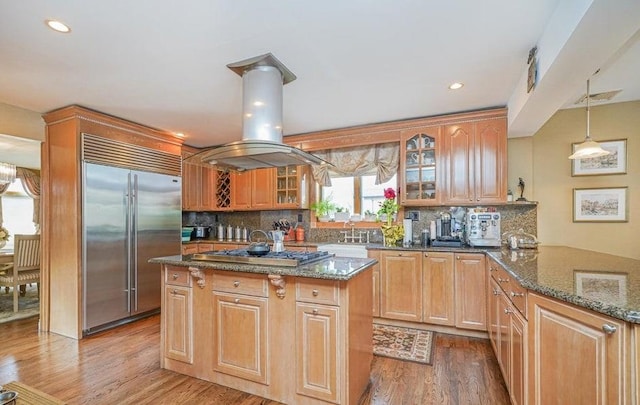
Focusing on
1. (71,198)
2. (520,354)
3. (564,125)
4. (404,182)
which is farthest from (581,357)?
(71,198)

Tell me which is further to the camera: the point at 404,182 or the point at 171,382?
the point at 404,182

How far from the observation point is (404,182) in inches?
153

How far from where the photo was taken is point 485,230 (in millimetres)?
3453

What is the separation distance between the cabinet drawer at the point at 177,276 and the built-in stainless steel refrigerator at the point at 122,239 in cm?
151

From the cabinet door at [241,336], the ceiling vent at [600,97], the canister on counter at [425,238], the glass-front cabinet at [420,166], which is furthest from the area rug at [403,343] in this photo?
the ceiling vent at [600,97]

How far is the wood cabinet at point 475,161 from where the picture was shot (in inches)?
135

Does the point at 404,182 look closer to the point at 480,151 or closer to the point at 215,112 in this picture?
the point at 480,151

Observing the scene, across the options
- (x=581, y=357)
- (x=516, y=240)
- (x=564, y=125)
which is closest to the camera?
(x=581, y=357)

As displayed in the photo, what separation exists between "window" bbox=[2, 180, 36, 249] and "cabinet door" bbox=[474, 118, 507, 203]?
8.57 metres

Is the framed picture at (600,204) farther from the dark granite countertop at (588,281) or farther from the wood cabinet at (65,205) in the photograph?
the wood cabinet at (65,205)

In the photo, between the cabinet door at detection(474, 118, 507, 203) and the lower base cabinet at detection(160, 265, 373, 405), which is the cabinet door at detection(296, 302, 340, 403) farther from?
the cabinet door at detection(474, 118, 507, 203)

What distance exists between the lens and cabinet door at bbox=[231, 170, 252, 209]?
16.1ft

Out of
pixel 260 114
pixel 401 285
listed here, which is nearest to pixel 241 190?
pixel 260 114

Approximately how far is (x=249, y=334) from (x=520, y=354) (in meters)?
1.71
